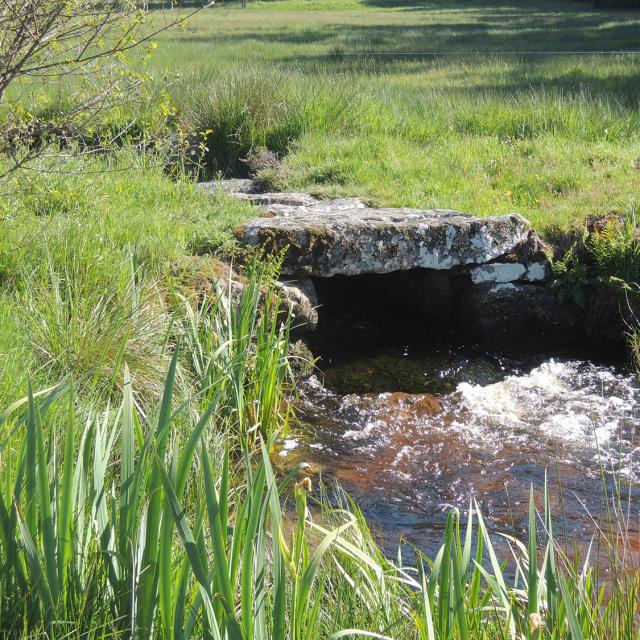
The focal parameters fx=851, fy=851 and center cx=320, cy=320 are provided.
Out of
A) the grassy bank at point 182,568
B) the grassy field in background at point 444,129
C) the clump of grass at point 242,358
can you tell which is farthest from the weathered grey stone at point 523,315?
the grassy bank at point 182,568

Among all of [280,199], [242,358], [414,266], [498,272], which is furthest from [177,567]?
[280,199]

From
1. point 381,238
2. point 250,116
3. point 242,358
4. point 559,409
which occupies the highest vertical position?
point 250,116

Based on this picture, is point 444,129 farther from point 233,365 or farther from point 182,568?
point 182,568

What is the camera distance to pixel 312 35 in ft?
75.6

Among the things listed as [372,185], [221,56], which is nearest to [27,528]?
[372,185]

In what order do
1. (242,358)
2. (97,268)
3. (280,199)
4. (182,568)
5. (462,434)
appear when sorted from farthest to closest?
(280,199)
(462,434)
(97,268)
(242,358)
(182,568)

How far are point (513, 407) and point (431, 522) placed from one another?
154 centimetres

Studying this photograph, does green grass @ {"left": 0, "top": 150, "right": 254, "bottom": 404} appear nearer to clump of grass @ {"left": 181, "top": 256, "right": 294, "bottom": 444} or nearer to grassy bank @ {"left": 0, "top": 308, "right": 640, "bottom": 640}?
clump of grass @ {"left": 181, "top": 256, "right": 294, "bottom": 444}

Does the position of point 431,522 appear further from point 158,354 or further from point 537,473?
point 158,354

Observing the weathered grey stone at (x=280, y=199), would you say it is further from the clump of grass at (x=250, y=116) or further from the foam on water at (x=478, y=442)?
the foam on water at (x=478, y=442)

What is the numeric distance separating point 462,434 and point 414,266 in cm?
154

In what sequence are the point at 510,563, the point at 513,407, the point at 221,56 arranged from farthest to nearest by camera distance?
1. the point at 221,56
2. the point at 513,407
3. the point at 510,563

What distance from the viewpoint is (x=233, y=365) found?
3.79 metres

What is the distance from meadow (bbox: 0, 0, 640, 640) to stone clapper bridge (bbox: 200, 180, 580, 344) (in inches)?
13.1
